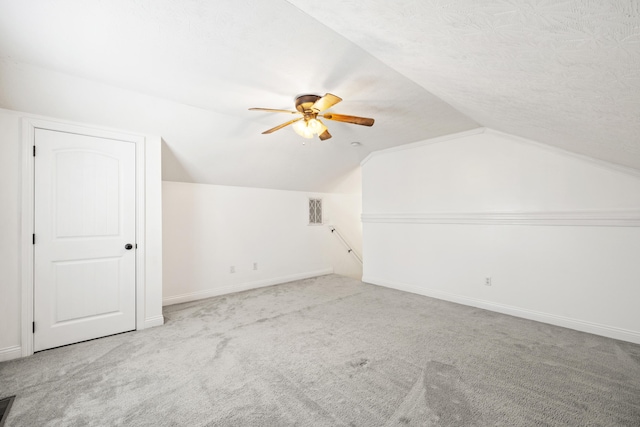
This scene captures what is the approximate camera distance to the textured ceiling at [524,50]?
2.72ft

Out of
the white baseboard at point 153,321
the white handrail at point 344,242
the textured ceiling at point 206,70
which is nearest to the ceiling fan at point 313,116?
the textured ceiling at point 206,70

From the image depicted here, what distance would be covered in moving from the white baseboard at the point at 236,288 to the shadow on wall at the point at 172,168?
1.62m

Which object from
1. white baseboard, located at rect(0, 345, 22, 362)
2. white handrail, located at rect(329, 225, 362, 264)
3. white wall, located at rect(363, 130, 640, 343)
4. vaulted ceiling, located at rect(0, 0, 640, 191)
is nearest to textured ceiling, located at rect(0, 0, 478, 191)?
vaulted ceiling, located at rect(0, 0, 640, 191)

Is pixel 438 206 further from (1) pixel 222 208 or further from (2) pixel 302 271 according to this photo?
(1) pixel 222 208

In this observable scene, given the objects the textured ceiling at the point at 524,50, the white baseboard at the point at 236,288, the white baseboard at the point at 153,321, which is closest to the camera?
the textured ceiling at the point at 524,50

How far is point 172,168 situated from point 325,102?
2383 millimetres

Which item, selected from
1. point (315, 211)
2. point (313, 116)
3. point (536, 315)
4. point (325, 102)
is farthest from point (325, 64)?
point (315, 211)

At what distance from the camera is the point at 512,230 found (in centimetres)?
334

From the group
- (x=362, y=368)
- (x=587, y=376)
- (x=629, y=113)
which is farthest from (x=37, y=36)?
(x=587, y=376)

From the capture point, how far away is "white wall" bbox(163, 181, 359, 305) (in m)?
3.85

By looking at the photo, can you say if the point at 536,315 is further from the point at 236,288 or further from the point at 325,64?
the point at 236,288

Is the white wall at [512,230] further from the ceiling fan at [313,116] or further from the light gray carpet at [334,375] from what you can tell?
the ceiling fan at [313,116]

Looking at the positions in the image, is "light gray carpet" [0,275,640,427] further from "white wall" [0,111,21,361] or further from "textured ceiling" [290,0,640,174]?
"textured ceiling" [290,0,640,174]

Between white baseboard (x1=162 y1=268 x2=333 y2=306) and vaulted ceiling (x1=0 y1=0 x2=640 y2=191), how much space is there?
1885 millimetres
